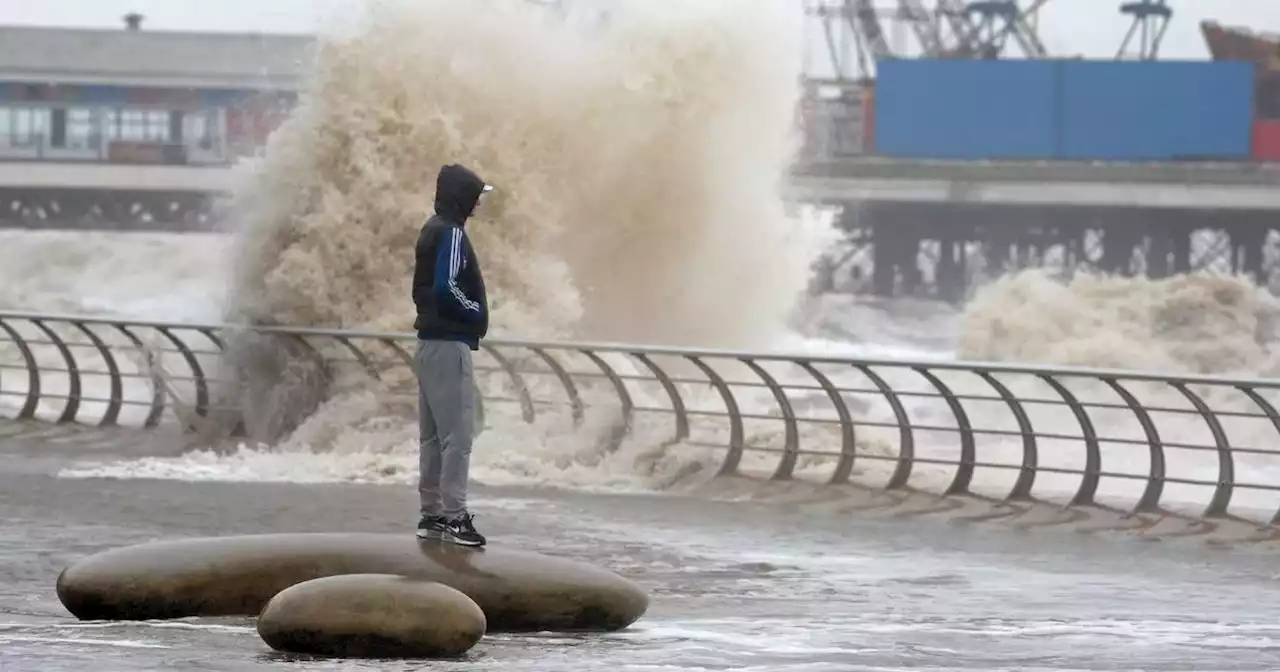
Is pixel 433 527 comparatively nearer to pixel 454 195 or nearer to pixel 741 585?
pixel 454 195

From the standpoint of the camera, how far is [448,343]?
8.48 metres

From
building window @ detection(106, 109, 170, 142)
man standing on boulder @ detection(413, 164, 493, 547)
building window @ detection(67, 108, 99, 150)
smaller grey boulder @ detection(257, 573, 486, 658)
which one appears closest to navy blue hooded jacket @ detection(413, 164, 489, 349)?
man standing on boulder @ detection(413, 164, 493, 547)

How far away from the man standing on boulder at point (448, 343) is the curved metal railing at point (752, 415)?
205 inches

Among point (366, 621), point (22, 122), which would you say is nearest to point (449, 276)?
point (366, 621)

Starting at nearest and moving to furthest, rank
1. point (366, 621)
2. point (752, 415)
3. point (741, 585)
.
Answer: point (366, 621) → point (741, 585) → point (752, 415)

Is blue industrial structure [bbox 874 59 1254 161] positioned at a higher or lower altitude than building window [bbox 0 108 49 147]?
higher

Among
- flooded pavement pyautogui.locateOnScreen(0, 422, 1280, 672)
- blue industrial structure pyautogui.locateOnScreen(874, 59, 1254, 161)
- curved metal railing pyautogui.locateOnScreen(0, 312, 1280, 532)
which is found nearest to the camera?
flooded pavement pyautogui.locateOnScreen(0, 422, 1280, 672)

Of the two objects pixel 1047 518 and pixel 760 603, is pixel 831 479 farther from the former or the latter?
pixel 760 603

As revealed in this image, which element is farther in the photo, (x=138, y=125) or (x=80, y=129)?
(x=138, y=125)

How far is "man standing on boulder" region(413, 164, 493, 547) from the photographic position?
8.46 m

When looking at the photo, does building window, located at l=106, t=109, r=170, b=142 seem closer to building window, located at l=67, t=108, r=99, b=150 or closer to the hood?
building window, located at l=67, t=108, r=99, b=150

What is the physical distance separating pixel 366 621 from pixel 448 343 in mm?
1582

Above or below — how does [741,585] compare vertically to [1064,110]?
below

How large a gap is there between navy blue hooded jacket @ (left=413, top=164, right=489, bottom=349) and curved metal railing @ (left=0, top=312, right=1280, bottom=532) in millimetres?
5222
